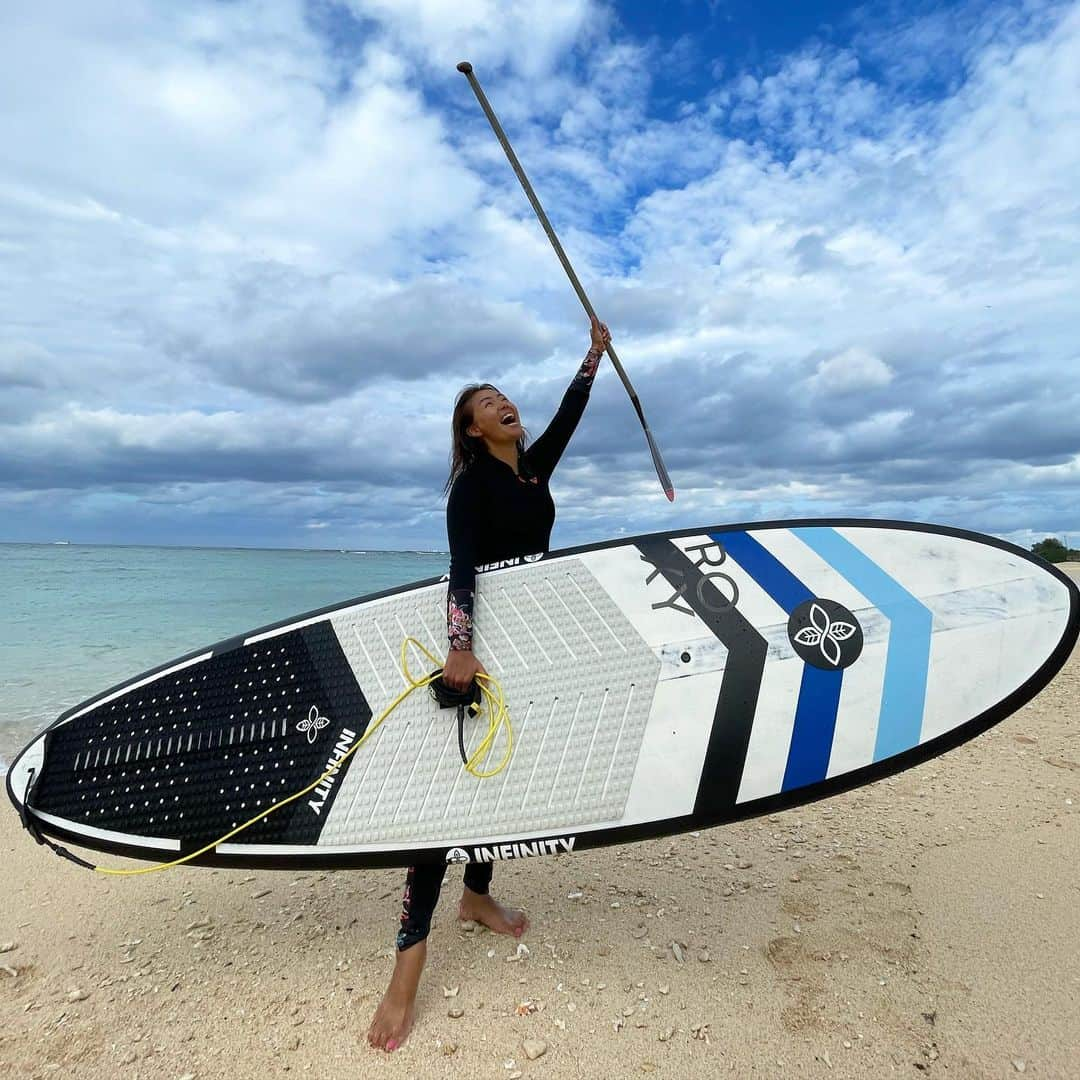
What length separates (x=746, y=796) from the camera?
2.17 m

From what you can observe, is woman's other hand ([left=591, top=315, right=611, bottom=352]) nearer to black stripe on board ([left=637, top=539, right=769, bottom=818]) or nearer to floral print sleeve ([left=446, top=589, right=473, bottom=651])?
→ black stripe on board ([left=637, top=539, right=769, bottom=818])

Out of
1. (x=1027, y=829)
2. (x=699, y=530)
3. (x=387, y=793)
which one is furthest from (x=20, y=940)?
(x=1027, y=829)

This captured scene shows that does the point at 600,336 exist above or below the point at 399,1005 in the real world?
above

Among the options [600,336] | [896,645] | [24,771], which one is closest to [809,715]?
[896,645]

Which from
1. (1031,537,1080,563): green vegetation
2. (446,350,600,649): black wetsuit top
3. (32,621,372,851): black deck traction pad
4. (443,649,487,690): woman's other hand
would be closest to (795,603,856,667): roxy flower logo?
(446,350,600,649): black wetsuit top

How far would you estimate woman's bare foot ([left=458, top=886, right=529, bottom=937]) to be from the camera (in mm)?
2510

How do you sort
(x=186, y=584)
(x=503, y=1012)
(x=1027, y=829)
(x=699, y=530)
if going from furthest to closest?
(x=186, y=584), (x=1027, y=829), (x=699, y=530), (x=503, y=1012)

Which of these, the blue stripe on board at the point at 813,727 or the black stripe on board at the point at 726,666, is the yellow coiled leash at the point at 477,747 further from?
the blue stripe on board at the point at 813,727

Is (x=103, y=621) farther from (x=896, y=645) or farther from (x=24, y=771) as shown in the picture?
(x=896, y=645)

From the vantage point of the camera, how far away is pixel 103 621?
37.2ft

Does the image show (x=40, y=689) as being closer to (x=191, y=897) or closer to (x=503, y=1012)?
(x=191, y=897)

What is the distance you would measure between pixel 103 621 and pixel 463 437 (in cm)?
1142

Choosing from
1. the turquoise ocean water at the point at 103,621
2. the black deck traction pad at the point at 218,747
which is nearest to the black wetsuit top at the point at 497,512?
the black deck traction pad at the point at 218,747

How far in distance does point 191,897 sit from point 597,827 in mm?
1910
